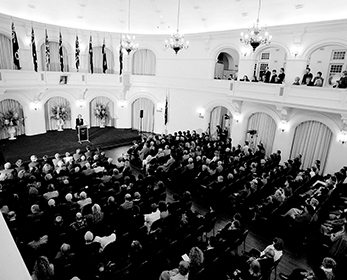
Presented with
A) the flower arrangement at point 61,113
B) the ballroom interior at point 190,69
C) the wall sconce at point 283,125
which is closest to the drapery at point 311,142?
the ballroom interior at point 190,69

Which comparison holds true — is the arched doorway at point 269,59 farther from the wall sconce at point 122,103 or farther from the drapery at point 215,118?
the wall sconce at point 122,103

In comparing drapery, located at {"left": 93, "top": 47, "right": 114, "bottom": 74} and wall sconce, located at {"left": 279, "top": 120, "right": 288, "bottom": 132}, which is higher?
drapery, located at {"left": 93, "top": 47, "right": 114, "bottom": 74}

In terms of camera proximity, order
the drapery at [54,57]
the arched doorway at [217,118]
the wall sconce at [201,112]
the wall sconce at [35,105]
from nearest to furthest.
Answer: the wall sconce at [35,105]
the drapery at [54,57]
the wall sconce at [201,112]
the arched doorway at [217,118]

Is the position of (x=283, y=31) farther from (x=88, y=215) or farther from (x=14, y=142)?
(x=14, y=142)

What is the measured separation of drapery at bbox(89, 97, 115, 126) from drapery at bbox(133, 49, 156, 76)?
10.2 feet

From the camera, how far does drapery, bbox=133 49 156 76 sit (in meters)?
18.4

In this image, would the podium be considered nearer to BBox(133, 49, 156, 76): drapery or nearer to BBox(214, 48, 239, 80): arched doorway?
BBox(133, 49, 156, 76): drapery

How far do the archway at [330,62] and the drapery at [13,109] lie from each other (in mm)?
16672

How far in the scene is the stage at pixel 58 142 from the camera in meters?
12.8

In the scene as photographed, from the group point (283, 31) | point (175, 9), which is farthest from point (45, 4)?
point (283, 31)

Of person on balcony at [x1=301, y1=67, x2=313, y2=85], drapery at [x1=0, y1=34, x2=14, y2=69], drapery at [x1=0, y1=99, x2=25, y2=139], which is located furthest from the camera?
drapery at [x1=0, y1=99, x2=25, y2=139]

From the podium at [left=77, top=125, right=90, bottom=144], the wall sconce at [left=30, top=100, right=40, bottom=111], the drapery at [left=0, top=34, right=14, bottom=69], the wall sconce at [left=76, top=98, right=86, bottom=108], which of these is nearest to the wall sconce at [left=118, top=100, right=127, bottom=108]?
the wall sconce at [left=76, top=98, right=86, bottom=108]

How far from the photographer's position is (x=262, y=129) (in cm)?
1448

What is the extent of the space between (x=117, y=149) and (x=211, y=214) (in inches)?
401
